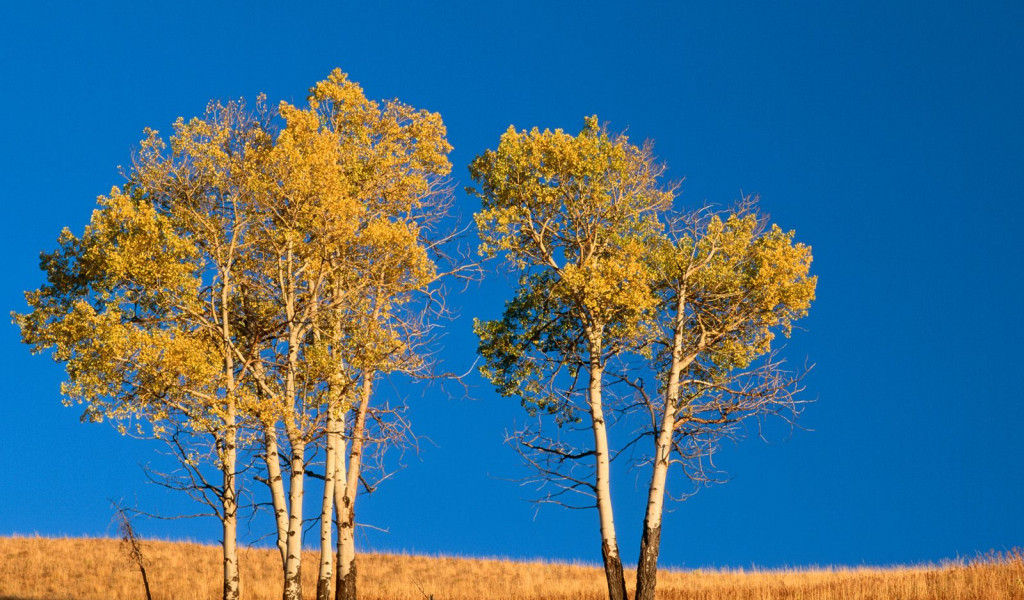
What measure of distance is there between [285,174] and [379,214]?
124 inches

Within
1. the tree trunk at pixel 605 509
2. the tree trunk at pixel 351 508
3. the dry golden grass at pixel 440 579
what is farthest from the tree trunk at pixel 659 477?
the tree trunk at pixel 351 508

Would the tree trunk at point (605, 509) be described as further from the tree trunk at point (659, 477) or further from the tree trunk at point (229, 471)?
the tree trunk at point (229, 471)

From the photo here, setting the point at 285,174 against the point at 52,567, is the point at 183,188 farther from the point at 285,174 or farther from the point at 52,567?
the point at 52,567

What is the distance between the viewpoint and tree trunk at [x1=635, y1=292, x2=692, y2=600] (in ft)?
74.0

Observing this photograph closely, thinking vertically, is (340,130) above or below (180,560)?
above

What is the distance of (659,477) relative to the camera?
908 inches

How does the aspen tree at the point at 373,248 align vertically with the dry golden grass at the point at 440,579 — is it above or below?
above

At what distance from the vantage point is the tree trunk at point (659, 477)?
2256cm

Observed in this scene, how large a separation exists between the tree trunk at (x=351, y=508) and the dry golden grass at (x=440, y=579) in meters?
3.29

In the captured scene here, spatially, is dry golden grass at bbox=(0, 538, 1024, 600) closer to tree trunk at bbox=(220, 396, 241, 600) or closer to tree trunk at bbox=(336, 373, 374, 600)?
tree trunk at bbox=(336, 373, 374, 600)

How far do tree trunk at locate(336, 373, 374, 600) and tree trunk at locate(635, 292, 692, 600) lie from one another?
7397mm

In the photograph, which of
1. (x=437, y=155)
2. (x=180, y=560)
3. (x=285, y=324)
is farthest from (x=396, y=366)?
(x=180, y=560)

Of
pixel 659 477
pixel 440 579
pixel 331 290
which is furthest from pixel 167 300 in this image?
pixel 440 579

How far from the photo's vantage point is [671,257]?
24250mm
